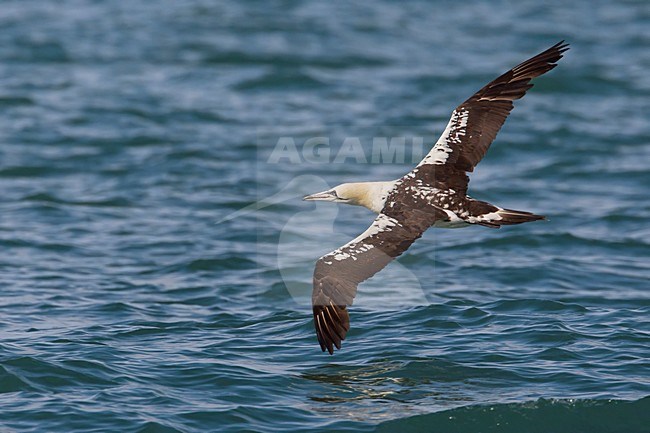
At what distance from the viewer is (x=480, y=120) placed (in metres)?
11.4

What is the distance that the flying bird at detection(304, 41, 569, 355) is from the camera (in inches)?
399

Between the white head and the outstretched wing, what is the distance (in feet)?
3.49

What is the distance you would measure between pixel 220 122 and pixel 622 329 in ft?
37.7

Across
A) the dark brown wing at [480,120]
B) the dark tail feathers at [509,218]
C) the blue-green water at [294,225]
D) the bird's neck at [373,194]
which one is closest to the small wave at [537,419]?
the blue-green water at [294,225]

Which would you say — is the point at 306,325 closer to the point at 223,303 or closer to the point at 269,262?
the point at 223,303

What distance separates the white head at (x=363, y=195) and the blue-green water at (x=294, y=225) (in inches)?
54.3

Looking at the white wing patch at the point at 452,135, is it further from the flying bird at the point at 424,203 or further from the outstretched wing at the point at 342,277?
the outstretched wing at the point at 342,277

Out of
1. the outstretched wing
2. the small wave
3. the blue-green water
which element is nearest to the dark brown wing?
the outstretched wing

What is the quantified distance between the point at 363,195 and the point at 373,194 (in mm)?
130

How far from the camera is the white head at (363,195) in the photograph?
11508mm

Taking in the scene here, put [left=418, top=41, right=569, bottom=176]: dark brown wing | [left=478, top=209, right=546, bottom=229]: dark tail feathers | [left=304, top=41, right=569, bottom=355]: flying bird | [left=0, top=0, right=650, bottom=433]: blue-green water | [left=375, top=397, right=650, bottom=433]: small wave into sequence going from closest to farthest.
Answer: [left=375, top=397, right=650, bottom=433]: small wave, [left=0, top=0, right=650, bottom=433]: blue-green water, [left=304, top=41, right=569, bottom=355]: flying bird, [left=478, top=209, right=546, bottom=229]: dark tail feathers, [left=418, top=41, right=569, bottom=176]: dark brown wing

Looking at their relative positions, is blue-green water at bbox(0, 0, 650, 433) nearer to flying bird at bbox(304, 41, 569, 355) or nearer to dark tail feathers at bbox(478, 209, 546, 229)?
flying bird at bbox(304, 41, 569, 355)

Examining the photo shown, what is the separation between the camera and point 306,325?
39.5 feet

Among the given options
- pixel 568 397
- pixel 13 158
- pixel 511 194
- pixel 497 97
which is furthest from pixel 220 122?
pixel 568 397
